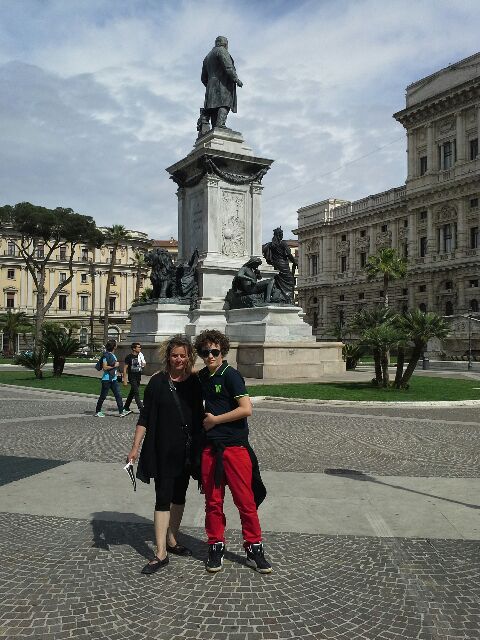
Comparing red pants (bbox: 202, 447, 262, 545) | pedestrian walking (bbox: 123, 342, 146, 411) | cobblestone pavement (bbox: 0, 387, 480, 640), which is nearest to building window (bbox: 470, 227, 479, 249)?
pedestrian walking (bbox: 123, 342, 146, 411)

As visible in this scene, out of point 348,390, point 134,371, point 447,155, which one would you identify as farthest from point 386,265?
point 134,371

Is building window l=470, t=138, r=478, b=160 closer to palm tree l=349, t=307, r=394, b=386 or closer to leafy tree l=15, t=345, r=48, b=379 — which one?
palm tree l=349, t=307, r=394, b=386

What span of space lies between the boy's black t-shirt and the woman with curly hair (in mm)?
133

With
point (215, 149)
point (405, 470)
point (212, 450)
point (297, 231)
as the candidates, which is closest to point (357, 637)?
point (212, 450)

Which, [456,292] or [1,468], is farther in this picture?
[456,292]

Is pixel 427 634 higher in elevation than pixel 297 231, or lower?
lower

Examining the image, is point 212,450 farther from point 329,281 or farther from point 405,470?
point 329,281

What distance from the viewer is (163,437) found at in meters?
4.51

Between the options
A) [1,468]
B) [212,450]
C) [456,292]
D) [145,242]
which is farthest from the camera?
[145,242]

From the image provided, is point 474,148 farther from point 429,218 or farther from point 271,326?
point 271,326

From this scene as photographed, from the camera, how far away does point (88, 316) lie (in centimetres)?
8850

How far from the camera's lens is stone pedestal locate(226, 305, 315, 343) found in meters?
20.0

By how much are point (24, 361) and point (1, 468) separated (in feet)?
62.7

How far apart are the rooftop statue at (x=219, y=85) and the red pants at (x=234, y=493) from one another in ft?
70.2
